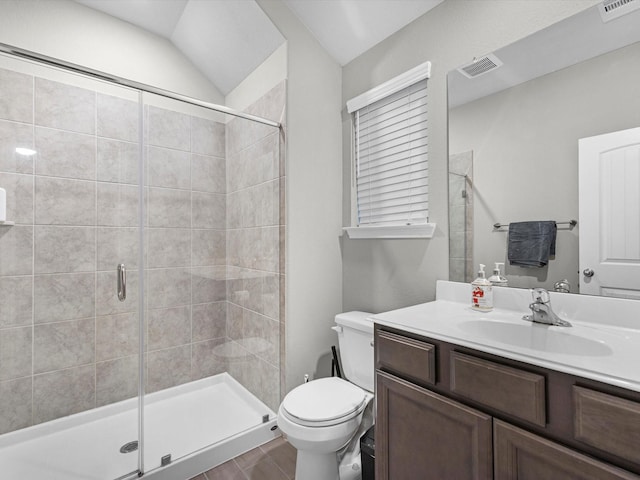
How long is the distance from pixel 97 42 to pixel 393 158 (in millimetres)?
2109

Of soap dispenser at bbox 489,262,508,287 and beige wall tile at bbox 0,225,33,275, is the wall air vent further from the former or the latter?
beige wall tile at bbox 0,225,33,275

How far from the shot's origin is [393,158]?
192 centimetres

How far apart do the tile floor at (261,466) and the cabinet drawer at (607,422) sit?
1368mm

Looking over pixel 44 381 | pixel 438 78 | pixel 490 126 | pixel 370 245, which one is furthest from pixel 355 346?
pixel 44 381

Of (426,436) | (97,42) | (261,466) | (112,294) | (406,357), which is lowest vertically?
(261,466)

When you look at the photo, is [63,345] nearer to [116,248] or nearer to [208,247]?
[116,248]

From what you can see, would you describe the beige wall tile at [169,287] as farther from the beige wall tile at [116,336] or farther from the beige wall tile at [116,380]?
the beige wall tile at [116,380]

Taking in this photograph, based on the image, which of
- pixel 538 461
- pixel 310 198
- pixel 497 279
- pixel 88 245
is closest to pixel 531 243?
pixel 497 279

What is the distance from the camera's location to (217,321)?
206cm

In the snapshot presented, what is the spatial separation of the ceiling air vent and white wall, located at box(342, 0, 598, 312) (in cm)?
4

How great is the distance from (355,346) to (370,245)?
0.63 metres

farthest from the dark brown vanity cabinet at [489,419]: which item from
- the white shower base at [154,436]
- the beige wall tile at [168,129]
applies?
the beige wall tile at [168,129]

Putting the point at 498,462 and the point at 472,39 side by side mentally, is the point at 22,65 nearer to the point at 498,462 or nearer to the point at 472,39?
the point at 472,39

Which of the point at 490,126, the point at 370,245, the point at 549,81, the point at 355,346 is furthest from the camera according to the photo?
the point at 370,245
